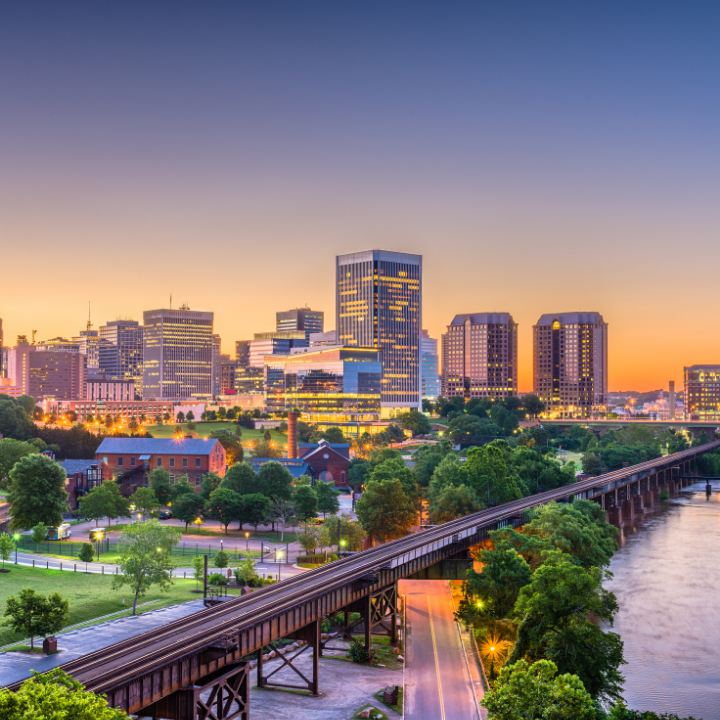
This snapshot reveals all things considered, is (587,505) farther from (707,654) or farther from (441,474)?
(707,654)

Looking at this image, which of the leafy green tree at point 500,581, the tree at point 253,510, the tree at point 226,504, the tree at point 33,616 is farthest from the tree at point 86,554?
the leafy green tree at point 500,581

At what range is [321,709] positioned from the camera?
50188mm

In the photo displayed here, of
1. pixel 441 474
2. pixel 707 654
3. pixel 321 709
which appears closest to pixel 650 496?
pixel 441 474

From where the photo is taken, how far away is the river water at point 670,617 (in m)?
56.8

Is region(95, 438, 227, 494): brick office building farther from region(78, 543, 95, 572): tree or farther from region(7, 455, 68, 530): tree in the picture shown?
region(78, 543, 95, 572): tree

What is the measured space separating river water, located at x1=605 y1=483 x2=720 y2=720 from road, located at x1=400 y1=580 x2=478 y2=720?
12.1 meters

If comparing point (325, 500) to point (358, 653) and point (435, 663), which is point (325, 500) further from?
point (435, 663)

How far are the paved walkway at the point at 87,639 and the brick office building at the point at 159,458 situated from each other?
236ft

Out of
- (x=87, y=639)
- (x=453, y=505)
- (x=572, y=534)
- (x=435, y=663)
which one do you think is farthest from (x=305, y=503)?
(x=87, y=639)

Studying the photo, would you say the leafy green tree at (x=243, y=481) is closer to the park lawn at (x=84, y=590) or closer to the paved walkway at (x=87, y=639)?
the park lawn at (x=84, y=590)

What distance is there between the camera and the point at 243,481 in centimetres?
11775

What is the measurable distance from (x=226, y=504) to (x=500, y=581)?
2044 inches

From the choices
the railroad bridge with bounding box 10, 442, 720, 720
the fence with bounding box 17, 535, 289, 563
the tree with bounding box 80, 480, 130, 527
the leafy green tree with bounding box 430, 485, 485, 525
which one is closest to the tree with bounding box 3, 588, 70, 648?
the railroad bridge with bounding box 10, 442, 720, 720

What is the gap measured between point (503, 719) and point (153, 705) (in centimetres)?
1837
